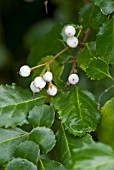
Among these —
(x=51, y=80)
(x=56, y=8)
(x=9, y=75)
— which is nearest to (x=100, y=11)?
(x=51, y=80)

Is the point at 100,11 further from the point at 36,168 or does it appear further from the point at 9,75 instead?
the point at 9,75

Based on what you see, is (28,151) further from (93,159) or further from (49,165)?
(93,159)

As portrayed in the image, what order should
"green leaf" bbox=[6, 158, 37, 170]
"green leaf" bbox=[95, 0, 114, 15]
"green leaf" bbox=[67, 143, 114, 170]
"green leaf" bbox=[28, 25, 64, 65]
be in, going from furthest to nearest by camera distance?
"green leaf" bbox=[28, 25, 64, 65], "green leaf" bbox=[95, 0, 114, 15], "green leaf" bbox=[6, 158, 37, 170], "green leaf" bbox=[67, 143, 114, 170]

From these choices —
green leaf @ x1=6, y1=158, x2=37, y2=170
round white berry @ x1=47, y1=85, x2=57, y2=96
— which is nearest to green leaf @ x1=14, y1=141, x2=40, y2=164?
green leaf @ x1=6, y1=158, x2=37, y2=170

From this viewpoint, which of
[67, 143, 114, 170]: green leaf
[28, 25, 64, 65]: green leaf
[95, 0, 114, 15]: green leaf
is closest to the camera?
[67, 143, 114, 170]: green leaf

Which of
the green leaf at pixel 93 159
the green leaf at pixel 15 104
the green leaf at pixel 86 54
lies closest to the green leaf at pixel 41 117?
the green leaf at pixel 15 104

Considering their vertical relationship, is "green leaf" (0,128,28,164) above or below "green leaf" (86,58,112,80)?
below

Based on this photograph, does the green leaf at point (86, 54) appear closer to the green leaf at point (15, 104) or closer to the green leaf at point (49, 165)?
the green leaf at point (15, 104)

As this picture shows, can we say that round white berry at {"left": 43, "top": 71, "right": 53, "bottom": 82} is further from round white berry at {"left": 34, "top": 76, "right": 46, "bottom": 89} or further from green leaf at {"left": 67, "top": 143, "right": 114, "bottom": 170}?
green leaf at {"left": 67, "top": 143, "right": 114, "bottom": 170}
